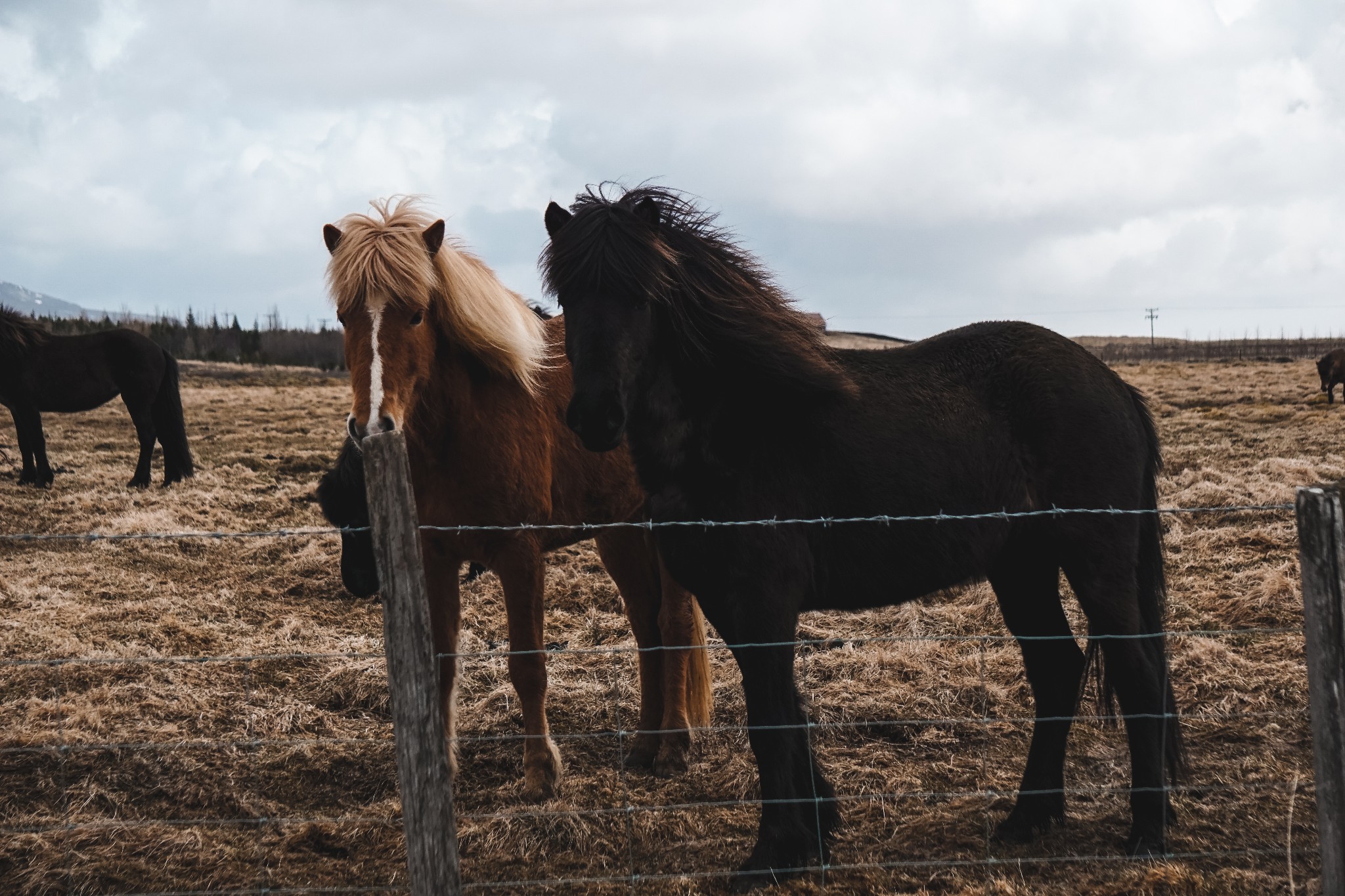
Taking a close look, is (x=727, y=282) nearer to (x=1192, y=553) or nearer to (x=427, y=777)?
(x=427, y=777)

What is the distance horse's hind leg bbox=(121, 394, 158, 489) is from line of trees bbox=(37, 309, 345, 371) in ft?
107

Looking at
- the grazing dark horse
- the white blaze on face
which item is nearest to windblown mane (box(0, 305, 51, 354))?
the white blaze on face

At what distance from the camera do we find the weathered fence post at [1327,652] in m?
2.70

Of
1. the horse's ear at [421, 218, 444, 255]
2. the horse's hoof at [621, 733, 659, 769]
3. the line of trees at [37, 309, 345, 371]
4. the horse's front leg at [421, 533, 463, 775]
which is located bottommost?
the horse's hoof at [621, 733, 659, 769]

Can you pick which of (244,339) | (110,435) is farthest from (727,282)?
(244,339)

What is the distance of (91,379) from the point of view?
46.9 ft

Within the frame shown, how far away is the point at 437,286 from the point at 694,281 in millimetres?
1376

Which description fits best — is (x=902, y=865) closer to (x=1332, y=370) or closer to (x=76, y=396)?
(x=76, y=396)

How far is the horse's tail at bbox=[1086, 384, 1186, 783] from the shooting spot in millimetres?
3814

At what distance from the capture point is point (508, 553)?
430cm

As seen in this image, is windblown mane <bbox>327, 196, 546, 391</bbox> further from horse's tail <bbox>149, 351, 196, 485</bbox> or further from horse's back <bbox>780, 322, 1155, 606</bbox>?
horse's tail <bbox>149, 351, 196, 485</bbox>

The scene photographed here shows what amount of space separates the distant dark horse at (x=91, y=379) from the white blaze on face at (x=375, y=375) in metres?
10.5

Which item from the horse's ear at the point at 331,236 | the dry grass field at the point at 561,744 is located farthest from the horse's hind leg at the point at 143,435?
the horse's ear at the point at 331,236

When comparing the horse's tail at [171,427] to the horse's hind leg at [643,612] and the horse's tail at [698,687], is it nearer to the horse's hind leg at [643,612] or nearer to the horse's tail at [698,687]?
the horse's hind leg at [643,612]
